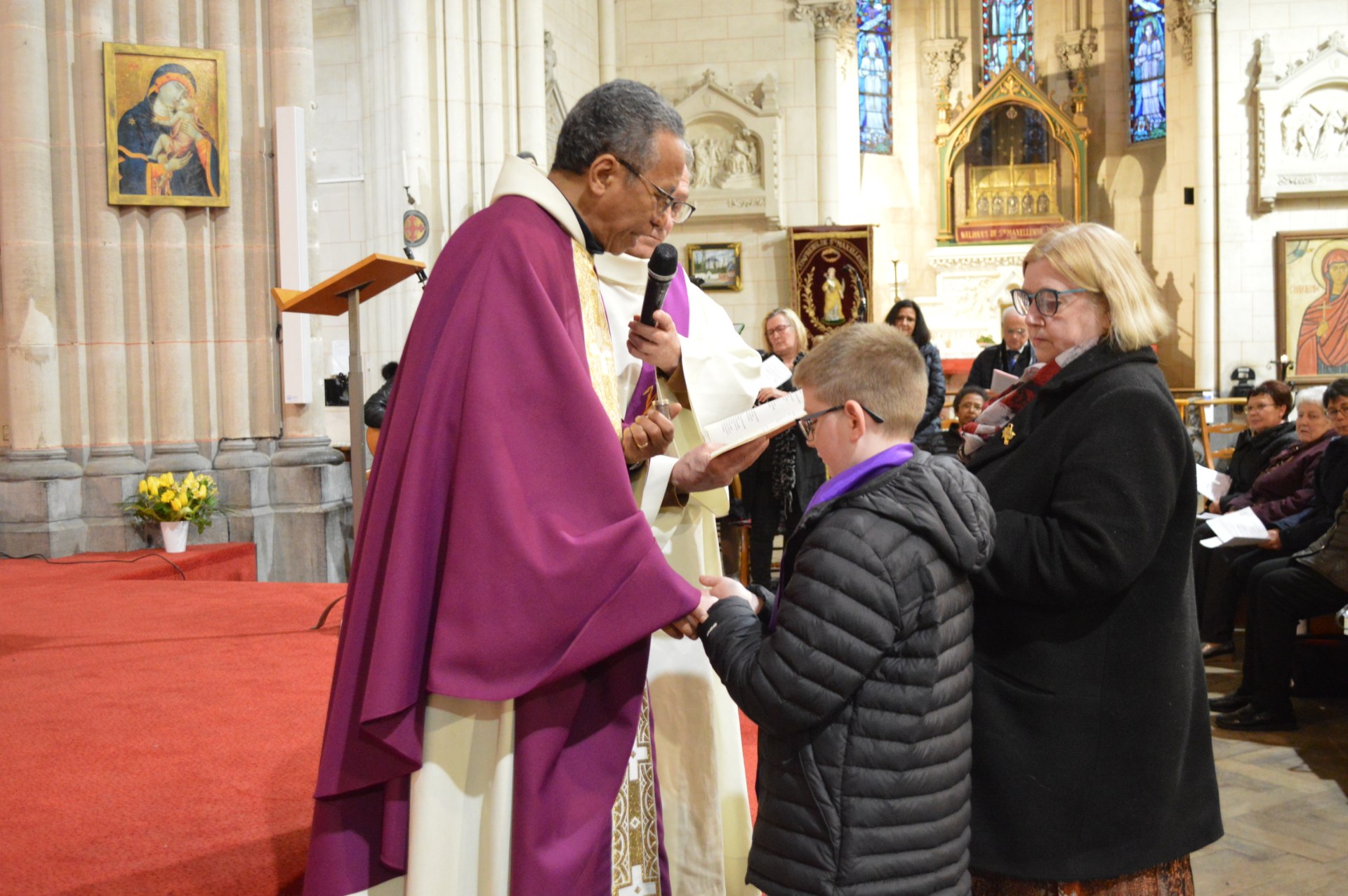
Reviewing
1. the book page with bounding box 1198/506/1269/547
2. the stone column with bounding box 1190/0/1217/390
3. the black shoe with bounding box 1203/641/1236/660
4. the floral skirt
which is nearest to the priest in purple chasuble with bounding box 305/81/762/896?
the floral skirt

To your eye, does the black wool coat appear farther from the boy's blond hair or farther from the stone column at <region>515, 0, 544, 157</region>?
the stone column at <region>515, 0, 544, 157</region>

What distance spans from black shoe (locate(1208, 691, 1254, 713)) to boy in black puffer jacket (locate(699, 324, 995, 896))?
3.62 m

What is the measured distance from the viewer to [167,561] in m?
6.20

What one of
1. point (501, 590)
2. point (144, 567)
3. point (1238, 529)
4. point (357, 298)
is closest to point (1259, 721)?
point (1238, 529)

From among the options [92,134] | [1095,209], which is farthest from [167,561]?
[1095,209]

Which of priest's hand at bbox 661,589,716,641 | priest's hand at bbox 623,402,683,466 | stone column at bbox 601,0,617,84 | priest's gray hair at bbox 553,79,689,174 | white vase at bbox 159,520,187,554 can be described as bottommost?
white vase at bbox 159,520,187,554

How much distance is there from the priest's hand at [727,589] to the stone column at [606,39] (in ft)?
41.0

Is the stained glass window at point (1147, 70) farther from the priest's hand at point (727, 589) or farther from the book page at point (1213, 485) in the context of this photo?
the priest's hand at point (727, 589)

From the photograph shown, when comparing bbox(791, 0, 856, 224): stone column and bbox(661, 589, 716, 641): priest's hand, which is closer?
bbox(661, 589, 716, 641): priest's hand

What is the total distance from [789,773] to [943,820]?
0.25 metres

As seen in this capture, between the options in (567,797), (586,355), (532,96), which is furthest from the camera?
(532,96)

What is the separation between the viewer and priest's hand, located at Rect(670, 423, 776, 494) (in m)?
2.04

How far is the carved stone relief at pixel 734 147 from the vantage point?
1407 centimetres

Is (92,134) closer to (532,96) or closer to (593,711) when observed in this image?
(532,96)
